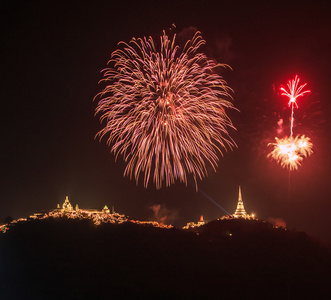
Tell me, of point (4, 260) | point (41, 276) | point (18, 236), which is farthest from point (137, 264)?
point (18, 236)

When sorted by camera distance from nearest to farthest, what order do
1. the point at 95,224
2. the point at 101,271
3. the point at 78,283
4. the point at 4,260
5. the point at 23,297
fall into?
the point at 23,297, the point at 78,283, the point at 101,271, the point at 4,260, the point at 95,224

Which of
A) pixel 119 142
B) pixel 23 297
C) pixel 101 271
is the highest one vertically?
pixel 119 142

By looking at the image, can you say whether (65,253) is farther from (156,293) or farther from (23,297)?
(156,293)

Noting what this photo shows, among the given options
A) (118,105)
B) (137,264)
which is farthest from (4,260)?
(118,105)

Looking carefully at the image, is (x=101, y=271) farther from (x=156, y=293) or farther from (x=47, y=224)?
(x=47, y=224)

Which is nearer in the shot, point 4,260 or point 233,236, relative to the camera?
point 4,260

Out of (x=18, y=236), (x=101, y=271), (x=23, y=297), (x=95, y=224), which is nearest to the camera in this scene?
(x=23, y=297)

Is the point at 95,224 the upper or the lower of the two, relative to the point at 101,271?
upper
